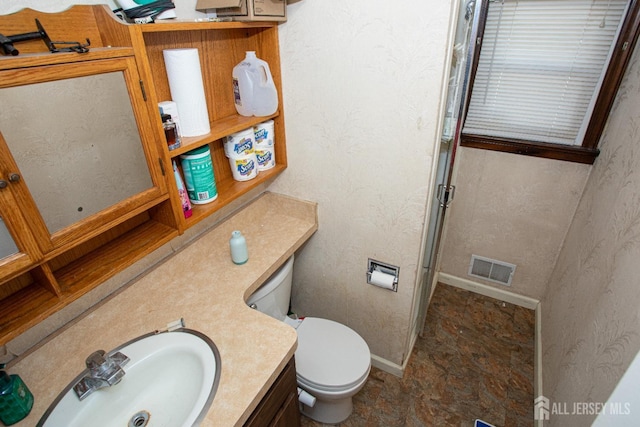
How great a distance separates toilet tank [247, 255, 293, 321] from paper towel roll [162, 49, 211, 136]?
26.5 inches

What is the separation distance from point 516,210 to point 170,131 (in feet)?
6.54

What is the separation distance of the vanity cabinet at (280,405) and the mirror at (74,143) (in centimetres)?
73

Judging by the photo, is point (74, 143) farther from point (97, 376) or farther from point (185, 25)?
point (97, 376)

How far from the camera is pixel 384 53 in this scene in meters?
1.20

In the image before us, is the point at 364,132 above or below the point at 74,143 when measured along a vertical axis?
below

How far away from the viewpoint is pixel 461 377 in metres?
1.88

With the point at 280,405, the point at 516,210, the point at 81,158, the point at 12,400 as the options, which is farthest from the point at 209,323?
the point at 516,210

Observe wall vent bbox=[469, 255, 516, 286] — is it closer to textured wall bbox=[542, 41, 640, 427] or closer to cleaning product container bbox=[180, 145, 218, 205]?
textured wall bbox=[542, 41, 640, 427]

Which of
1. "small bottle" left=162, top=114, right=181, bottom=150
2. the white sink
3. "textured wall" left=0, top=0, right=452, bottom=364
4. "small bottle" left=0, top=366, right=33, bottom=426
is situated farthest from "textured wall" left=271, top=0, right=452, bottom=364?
"small bottle" left=0, top=366, right=33, bottom=426

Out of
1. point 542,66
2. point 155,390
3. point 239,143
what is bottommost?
point 155,390

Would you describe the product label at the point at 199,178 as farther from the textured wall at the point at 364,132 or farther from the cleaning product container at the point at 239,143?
the textured wall at the point at 364,132

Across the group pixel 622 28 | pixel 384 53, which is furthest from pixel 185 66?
pixel 622 28

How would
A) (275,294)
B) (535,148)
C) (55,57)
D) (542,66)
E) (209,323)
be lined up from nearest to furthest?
(55,57)
(209,323)
(275,294)
(542,66)
(535,148)

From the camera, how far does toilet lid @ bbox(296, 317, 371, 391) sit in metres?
1.46
